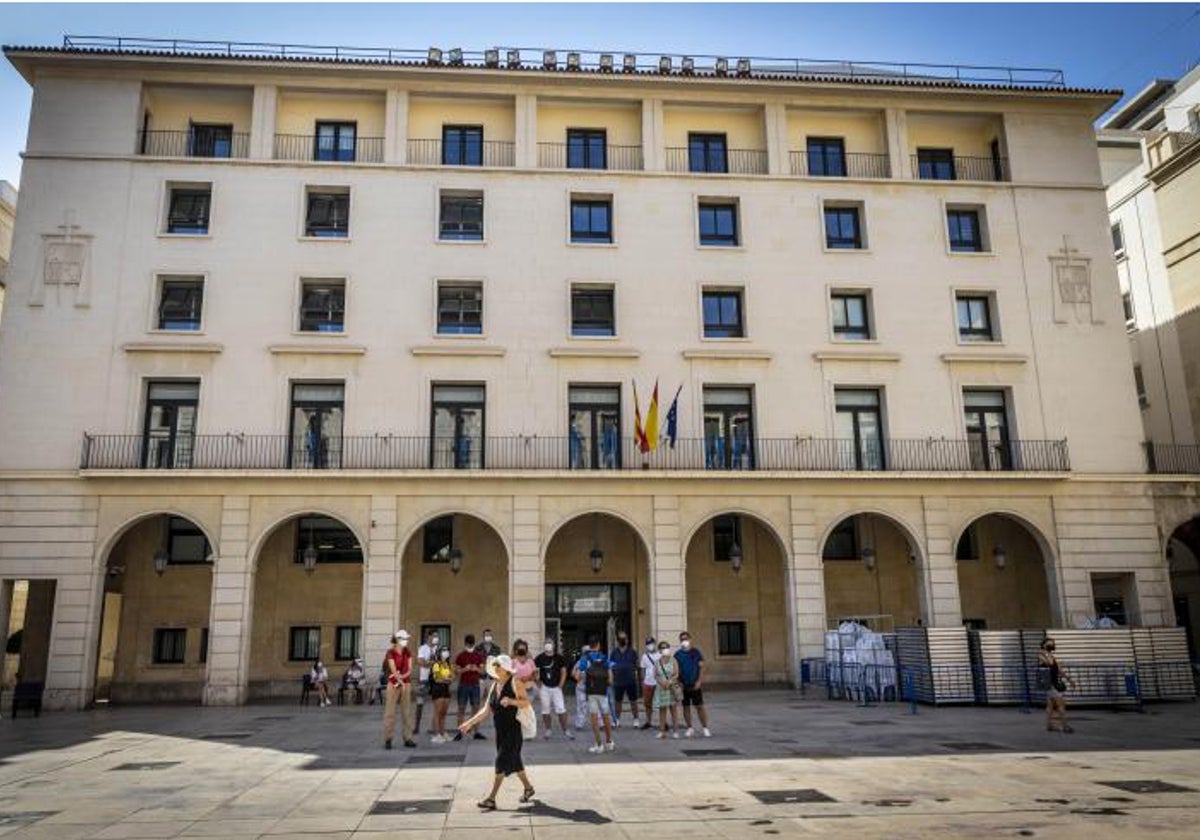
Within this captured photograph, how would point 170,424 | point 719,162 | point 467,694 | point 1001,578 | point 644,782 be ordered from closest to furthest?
point 644,782
point 467,694
point 170,424
point 1001,578
point 719,162

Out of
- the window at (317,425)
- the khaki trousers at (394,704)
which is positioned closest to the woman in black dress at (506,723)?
the khaki trousers at (394,704)

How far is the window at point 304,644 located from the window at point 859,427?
17.4 metres

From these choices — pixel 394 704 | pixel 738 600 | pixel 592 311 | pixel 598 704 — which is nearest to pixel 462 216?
pixel 592 311

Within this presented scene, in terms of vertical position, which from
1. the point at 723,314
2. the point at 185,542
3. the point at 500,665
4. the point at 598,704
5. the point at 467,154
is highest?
the point at 467,154

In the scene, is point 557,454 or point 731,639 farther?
point 731,639

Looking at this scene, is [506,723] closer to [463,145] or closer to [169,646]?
[169,646]

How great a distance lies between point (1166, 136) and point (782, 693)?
2817cm

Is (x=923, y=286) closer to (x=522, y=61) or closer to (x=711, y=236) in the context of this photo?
(x=711, y=236)

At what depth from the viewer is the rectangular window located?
2995cm

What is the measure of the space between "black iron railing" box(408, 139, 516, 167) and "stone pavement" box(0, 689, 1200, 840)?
60.3 ft

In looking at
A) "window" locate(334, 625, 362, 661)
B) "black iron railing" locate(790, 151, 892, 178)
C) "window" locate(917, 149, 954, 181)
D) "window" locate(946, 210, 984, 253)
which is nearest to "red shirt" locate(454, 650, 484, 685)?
"window" locate(334, 625, 362, 661)

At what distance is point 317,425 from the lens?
27359 millimetres

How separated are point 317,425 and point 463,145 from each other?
419 inches

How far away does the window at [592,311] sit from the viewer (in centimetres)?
2900
